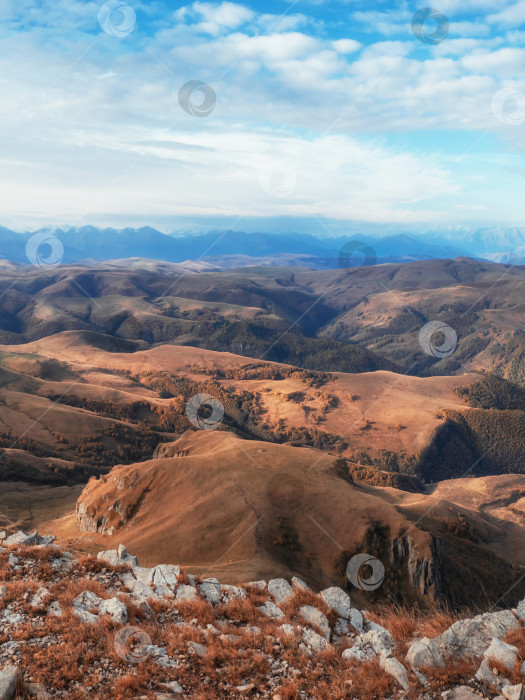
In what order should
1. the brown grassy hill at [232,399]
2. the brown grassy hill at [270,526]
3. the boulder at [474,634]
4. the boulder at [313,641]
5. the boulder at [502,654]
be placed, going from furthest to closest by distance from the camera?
the brown grassy hill at [232,399] → the brown grassy hill at [270,526] → the boulder at [313,641] → the boulder at [474,634] → the boulder at [502,654]

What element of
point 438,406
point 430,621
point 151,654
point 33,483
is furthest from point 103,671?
point 438,406

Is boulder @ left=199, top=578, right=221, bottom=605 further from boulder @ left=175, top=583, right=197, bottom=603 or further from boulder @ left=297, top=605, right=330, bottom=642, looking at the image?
boulder @ left=297, top=605, right=330, bottom=642

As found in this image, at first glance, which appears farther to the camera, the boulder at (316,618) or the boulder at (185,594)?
the boulder at (185,594)

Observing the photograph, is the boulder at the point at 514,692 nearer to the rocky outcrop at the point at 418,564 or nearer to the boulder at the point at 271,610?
the boulder at the point at 271,610

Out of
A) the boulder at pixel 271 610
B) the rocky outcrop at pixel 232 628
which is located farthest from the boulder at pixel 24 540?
the boulder at pixel 271 610

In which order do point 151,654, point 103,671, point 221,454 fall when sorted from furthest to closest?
point 221,454
point 151,654
point 103,671

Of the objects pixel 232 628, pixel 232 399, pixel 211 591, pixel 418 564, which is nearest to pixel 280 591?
pixel 211 591

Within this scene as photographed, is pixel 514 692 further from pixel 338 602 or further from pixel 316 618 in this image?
pixel 338 602

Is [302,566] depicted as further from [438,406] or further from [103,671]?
[438,406]

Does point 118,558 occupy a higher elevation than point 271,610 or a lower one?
lower
